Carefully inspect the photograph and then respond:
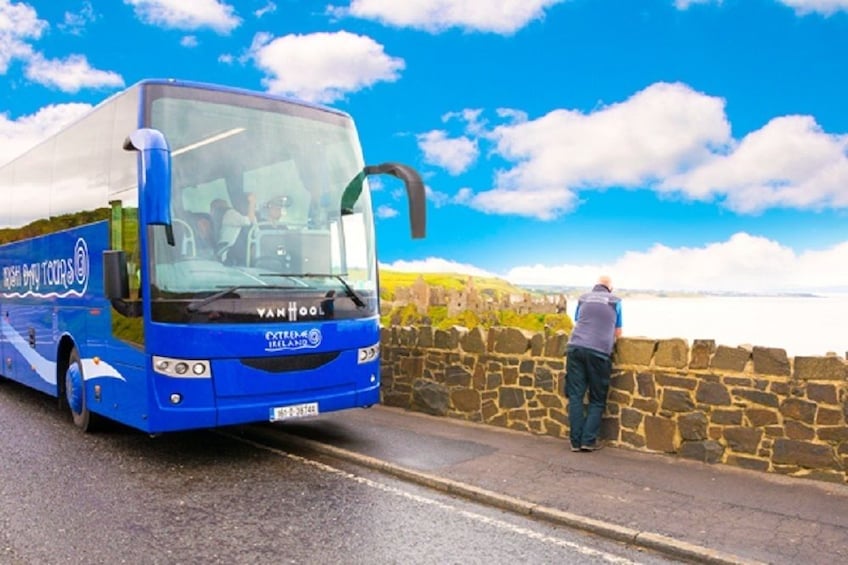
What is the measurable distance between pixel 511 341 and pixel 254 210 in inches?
147

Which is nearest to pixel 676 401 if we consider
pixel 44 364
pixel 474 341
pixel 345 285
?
pixel 474 341

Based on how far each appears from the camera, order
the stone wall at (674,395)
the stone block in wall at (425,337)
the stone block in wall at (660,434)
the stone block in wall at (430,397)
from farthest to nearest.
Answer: the stone block in wall at (425,337) < the stone block in wall at (430,397) < the stone block in wall at (660,434) < the stone wall at (674,395)

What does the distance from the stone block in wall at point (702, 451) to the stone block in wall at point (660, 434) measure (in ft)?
0.38

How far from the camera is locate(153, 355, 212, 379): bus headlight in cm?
707

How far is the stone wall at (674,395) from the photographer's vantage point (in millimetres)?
7168

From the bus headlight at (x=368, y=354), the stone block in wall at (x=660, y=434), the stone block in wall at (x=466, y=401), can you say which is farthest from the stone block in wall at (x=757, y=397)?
the bus headlight at (x=368, y=354)

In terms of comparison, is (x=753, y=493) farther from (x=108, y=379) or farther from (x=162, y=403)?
(x=108, y=379)

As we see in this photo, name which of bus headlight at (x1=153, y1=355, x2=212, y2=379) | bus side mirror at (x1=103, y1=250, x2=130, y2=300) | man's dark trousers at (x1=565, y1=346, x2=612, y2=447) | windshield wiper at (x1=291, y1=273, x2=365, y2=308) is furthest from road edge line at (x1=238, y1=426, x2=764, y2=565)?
bus side mirror at (x1=103, y1=250, x2=130, y2=300)

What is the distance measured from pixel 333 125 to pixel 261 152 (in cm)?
101

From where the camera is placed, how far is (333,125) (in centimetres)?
841

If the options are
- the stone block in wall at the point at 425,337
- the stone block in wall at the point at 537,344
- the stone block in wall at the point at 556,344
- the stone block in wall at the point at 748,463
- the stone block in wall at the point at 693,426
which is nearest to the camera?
the stone block in wall at the point at 748,463

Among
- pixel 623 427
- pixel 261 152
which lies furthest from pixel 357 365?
pixel 623 427

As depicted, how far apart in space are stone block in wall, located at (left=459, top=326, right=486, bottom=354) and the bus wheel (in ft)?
Result: 15.1

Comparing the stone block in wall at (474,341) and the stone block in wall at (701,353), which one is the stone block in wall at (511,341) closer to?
the stone block in wall at (474,341)
